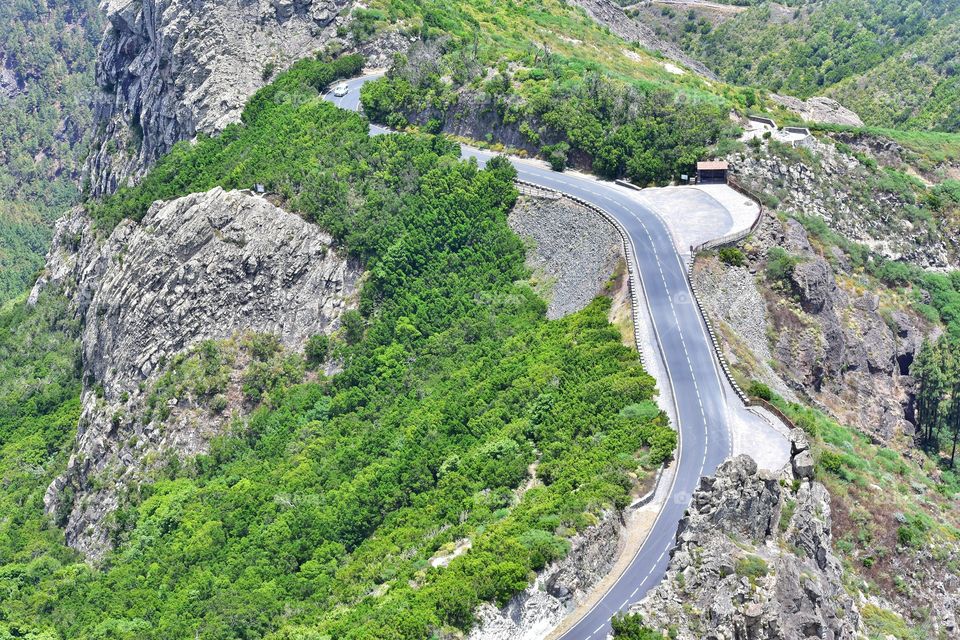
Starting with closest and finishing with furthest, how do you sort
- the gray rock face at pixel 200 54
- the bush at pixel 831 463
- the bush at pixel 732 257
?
the bush at pixel 831 463, the bush at pixel 732 257, the gray rock face at pixel 200 54

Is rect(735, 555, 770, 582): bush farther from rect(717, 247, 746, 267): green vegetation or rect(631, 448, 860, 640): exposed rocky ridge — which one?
rect(717, 247, 746, 267): green vegetation

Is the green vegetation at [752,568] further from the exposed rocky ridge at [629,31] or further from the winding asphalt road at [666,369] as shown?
the exposed rocky ridge at [629,31]

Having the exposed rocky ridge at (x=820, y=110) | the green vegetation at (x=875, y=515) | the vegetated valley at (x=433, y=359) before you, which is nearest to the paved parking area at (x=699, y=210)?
the vegetated valley at (x=433, y=359)

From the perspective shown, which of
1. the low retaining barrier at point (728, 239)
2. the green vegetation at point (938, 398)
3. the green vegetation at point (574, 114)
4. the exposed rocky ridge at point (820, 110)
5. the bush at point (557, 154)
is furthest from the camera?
the exposed rocky ridge at point (820, 110)

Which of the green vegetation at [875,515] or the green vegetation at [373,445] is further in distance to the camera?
the green vegetation at [875,515]

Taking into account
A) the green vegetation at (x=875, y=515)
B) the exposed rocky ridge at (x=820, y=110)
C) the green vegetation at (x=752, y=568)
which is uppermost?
the exposed rocky ridge at (x=820, y=110)

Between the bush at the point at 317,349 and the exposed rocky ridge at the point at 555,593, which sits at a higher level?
the exposed rocky ridge at the point at 555,593

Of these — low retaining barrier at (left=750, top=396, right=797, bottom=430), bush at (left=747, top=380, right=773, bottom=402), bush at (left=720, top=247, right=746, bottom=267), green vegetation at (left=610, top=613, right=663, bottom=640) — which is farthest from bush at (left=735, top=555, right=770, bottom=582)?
bush at (left=720, top=247, right=746, bottom=267)

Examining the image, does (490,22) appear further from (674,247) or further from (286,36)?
(674,247)
